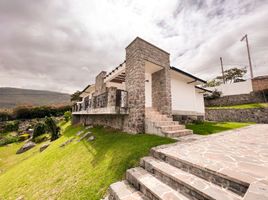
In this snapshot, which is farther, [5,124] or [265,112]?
[5,124]

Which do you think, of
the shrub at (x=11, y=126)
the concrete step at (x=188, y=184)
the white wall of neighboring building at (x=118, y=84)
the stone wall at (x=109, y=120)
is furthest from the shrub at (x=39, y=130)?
the concrete step at (x=188, y=184)

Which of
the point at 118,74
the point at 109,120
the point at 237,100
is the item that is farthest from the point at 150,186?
the point at 237,100

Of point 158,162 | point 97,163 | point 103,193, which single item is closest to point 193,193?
point 158,162

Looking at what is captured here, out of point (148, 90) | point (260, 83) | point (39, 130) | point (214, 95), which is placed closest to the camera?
point (148, 90)

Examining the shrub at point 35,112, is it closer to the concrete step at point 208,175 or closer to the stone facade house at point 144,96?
the stone facade house at point 144,96

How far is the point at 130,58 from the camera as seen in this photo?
266 inches

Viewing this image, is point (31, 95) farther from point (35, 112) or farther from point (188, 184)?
point (188, 184)

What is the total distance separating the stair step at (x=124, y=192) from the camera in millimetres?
2307

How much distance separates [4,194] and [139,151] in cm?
516

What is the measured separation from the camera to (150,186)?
2.32m

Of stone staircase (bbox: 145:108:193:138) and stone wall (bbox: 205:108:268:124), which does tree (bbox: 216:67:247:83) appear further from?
stone staircase (bbox: 145:108:193:138)

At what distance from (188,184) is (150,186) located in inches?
28.2

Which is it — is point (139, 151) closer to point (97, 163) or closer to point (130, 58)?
point (97, 163)

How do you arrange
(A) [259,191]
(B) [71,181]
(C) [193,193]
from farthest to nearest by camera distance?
(B) [71,181] → (C) [193,193] → (A) [259,191]
